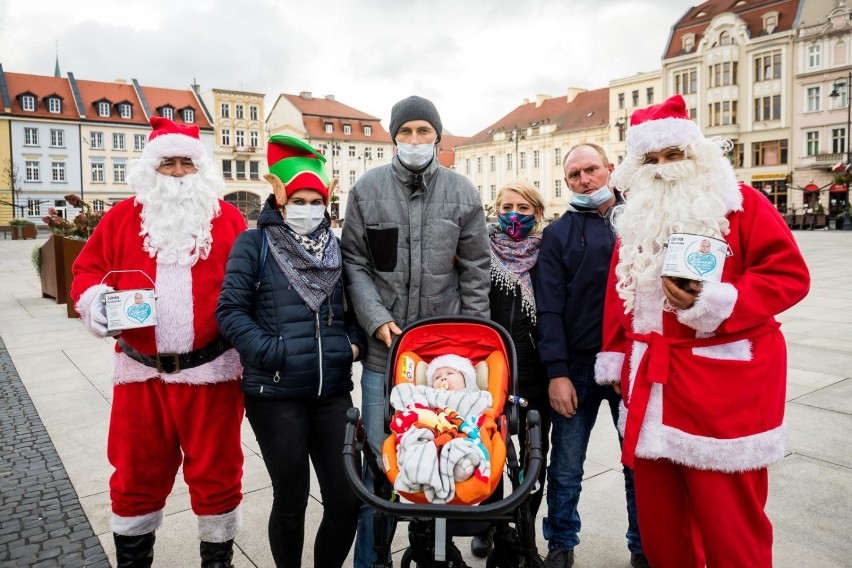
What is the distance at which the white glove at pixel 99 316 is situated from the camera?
2783 millimetres

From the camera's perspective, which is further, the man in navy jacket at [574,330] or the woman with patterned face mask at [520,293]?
the woman with patterned face mask at [520,293]

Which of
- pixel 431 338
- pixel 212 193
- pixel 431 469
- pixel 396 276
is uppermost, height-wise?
pixel 212 193

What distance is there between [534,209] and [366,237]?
99 cm

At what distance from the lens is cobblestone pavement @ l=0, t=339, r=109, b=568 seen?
10.8 feet

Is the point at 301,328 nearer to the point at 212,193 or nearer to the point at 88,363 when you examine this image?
the point at 212,193

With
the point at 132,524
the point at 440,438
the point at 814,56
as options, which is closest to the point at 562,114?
the point at 814,56

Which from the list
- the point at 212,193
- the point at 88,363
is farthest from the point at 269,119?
the point at 212,193

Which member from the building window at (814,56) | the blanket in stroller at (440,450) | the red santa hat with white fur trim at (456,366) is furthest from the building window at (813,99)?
the blanket in stroller at (440,450)

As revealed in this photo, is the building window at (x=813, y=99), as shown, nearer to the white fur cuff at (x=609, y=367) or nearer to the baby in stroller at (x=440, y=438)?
the white fur cuff at (x=609, y=367)

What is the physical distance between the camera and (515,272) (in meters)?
3.35

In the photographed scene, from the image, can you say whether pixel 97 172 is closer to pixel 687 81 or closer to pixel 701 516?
pixel 687 81

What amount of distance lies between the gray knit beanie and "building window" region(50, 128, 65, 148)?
6088 centimetres

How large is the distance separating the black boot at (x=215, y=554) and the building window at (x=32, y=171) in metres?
60.7

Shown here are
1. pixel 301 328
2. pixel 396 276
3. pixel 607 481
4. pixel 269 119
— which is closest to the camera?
pixel 301 328
